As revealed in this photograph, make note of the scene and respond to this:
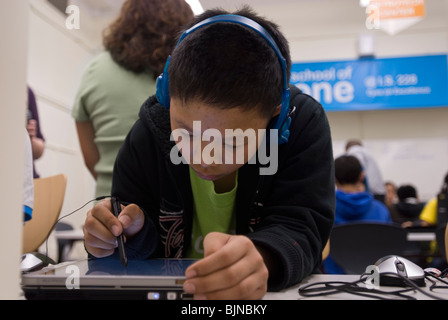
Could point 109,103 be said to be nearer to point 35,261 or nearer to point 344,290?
point 35,261

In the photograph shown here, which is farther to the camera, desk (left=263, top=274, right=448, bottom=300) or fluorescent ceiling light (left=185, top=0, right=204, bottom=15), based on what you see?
fluorescent ceiling light (left=185, top=0, right=204, bottom=15)

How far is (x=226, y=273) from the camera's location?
0.39 m

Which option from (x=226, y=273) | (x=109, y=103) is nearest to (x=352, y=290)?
(x=226, y=273)

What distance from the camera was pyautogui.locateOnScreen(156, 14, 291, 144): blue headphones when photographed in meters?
0.52

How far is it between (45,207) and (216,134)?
0.34 meters

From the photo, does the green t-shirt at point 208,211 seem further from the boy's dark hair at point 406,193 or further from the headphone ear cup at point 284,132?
the boy's dark hair at point 406,193

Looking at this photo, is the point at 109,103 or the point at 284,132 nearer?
the point at 284,132

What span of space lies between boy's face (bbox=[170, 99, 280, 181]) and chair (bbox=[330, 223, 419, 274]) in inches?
48.6

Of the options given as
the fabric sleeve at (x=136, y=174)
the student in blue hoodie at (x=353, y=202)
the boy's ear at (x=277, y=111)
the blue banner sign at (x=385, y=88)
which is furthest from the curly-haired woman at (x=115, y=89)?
the blue banner sign at (x=385, y=88)

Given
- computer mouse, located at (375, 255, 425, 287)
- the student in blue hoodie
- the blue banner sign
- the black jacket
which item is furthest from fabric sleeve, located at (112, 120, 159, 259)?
the blue banner sign

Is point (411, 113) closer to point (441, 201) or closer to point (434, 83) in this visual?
point (434, 83)

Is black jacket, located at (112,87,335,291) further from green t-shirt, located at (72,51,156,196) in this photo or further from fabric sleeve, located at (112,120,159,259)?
green t-shirt, located at (72,51,156,196)

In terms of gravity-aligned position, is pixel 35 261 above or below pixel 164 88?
below
